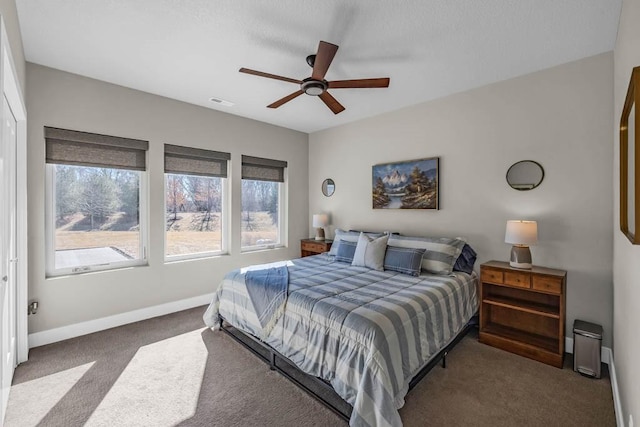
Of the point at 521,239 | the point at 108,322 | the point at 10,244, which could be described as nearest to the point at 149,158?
the point at 10,244

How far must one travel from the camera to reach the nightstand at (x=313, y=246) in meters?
4.80

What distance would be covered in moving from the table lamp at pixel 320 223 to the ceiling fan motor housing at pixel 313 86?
258 centimetres

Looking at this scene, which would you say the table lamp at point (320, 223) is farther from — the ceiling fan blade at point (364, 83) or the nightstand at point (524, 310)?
the ceiling fan blade at point (364, 83)

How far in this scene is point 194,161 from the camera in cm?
410

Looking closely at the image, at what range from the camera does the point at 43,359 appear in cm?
271

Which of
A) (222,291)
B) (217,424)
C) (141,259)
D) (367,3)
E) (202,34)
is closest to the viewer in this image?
(217,424)

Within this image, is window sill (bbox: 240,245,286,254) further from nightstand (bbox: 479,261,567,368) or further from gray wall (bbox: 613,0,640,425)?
gray wall (bbox: 613,0,640,425)

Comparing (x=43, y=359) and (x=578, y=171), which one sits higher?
(x=578, y=171)

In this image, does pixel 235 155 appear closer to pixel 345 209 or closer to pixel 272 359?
pixel 345 209

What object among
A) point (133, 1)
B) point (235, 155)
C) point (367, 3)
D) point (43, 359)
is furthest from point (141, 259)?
point (367, 3)

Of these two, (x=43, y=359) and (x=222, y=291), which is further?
(x=222, y=291)

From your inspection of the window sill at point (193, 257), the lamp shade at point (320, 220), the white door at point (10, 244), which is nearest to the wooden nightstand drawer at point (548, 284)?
the lamp shade at point (320, 220)

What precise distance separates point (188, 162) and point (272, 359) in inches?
110

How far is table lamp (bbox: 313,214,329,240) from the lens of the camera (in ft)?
16.3
